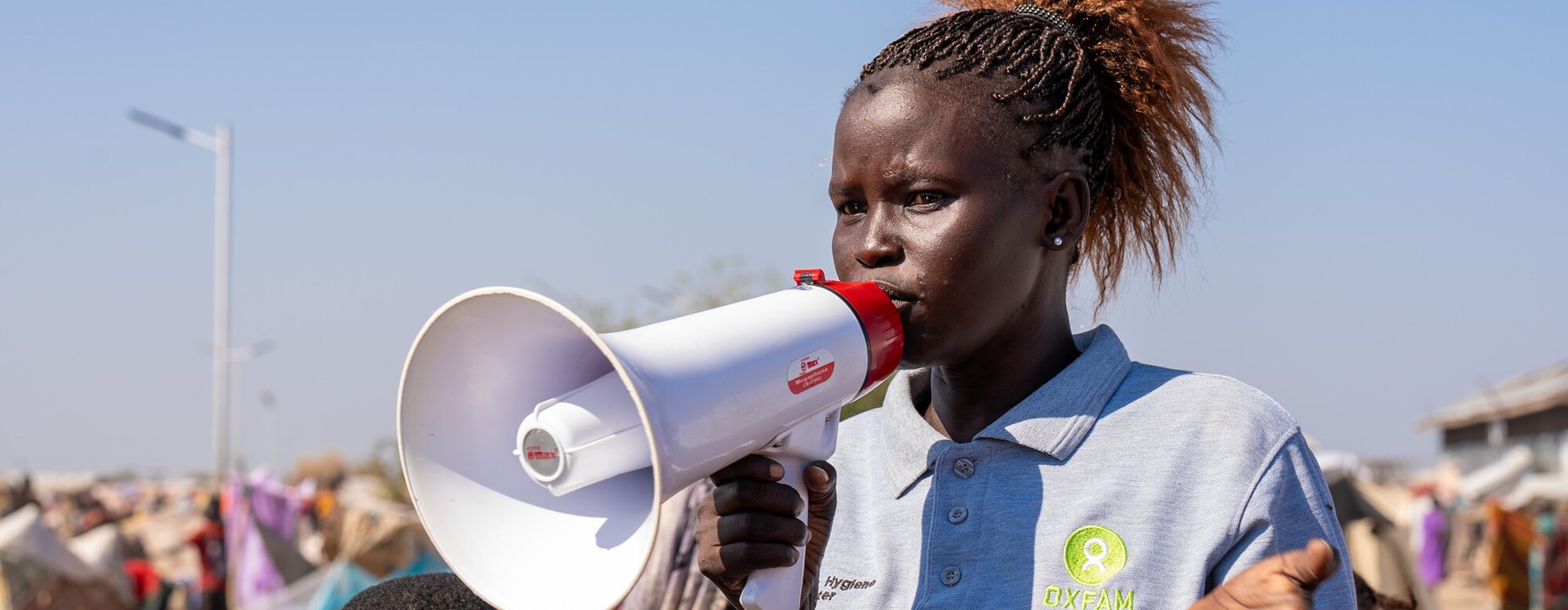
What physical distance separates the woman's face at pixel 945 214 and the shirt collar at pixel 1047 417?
0.12 metres

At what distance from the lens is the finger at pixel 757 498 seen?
1.86 meters

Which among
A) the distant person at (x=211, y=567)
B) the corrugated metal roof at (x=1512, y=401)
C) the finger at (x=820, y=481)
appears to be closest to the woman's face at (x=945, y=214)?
the finger at (x=820, y=481)

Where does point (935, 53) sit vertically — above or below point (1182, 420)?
above

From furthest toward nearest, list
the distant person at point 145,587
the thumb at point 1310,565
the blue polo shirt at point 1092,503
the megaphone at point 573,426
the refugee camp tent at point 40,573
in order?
1. the distant person at point 145,587
2. the refugee camp tent at point 40,573
3. the blue polo shirt at point 1092,503
4. the megaphone at point 573,426
5. the thumb at point 1310,565

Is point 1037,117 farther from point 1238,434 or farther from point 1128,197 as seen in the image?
point 1238,434

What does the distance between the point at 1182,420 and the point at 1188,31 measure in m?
0.85

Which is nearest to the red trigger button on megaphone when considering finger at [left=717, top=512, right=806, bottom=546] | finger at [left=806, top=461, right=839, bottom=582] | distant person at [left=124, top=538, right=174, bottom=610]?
finger at [left=806, top=461, right=839, bottom=582]

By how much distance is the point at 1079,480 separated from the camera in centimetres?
197

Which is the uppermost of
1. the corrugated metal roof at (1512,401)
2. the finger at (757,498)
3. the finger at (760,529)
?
the finger at (757,498)

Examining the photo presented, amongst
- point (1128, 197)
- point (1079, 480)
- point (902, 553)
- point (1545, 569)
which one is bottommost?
point (1545, 569)

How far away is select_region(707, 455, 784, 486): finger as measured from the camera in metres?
1.87

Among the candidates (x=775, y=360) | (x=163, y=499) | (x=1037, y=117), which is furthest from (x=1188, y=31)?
(x=163, y=499)

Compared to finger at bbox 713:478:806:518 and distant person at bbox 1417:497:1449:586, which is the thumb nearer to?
finger at bbox 713:478:806:518

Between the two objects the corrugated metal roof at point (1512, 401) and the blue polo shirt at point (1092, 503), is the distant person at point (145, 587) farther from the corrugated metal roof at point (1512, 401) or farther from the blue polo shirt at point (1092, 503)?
the corrugated metal roof at point (1512, 401)
